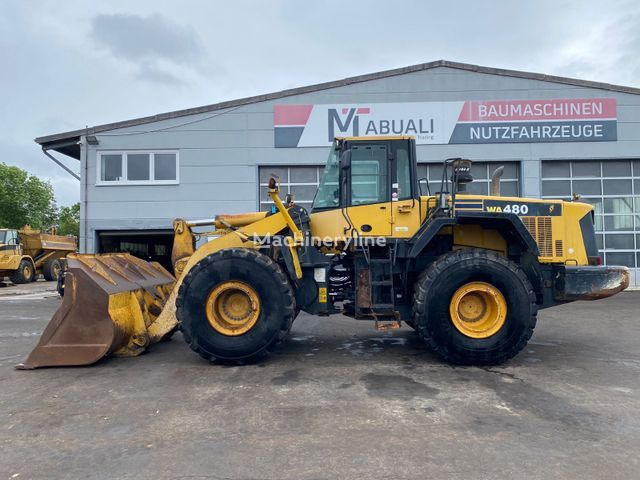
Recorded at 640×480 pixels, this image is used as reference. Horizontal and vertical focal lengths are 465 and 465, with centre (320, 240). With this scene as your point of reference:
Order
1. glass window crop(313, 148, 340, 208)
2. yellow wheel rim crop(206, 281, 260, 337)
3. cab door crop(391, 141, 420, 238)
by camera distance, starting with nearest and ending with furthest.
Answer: yellow wheel rim crop(206, 281, 260, 337), cab door crop(391, 141, 420, 238), glass window crop(313, 148, 340, 208)

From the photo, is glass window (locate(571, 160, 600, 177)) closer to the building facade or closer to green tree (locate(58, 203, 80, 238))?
the building facade

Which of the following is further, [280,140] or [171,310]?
[280,140]

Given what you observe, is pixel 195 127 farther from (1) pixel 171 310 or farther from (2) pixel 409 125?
(1) pixel 171 310

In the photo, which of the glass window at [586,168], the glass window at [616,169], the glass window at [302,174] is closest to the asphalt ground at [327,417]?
the glass window at [302,174]

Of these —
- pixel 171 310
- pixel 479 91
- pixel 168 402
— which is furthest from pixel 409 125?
pixel 168 402

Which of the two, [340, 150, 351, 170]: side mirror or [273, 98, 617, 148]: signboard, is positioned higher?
[273, 98, 617, 148]: signboard

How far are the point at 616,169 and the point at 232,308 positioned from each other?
585 inches

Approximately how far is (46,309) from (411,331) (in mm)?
9503

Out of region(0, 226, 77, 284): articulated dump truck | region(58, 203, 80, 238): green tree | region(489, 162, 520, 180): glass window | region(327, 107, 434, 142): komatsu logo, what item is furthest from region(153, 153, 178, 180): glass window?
region(58, 203, 80, 238): green tree

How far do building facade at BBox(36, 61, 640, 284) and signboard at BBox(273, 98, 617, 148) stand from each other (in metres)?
0.03

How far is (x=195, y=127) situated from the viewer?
1500cm

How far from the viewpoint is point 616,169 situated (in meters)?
15.5

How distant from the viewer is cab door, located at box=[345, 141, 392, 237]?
6.33m

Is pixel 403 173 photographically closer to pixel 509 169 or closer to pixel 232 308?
pixel 232 308
